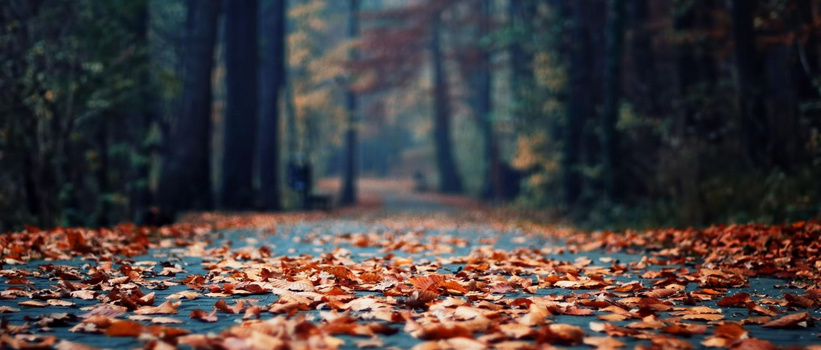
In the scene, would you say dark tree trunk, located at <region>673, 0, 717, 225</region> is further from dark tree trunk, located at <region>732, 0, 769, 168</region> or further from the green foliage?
the green foliage

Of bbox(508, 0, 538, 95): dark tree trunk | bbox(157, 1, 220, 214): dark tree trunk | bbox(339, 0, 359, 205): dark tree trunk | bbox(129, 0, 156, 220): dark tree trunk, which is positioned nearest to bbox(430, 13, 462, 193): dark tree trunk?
bbox(339, 0, 359, 205): dark tree trunk

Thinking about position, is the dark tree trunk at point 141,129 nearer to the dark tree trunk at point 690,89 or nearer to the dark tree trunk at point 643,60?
the dark tree trunk at point 643,60

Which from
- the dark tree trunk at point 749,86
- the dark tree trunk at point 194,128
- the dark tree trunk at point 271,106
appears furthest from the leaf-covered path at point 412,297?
the dark tree trunk at point 271,106

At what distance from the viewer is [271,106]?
25.8 meters

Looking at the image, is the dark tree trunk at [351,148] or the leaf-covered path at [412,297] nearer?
the leaf-covered path at [412,297]

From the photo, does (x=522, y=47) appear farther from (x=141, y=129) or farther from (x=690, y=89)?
(x=141, y=129)

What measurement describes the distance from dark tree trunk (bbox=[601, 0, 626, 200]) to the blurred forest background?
0.03 m

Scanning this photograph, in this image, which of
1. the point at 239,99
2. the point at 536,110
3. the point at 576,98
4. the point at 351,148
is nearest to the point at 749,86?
Answer: the point at 576,98

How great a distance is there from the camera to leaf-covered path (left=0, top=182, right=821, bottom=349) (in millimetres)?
3801

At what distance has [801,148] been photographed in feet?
38.7

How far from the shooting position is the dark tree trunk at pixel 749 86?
11.9 metres

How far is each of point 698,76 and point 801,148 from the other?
437 cm

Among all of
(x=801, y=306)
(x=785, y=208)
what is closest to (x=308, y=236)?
(x=785, y=208)

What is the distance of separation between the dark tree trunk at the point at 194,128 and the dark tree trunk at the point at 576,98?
789 cm
